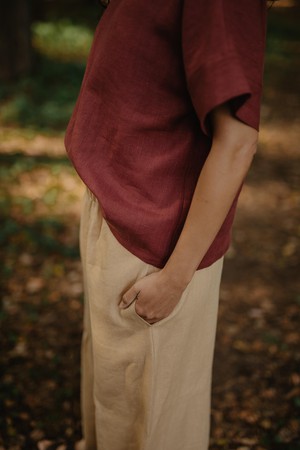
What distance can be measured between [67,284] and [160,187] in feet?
9.30

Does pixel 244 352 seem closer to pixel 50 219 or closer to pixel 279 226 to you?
pixel 279 226

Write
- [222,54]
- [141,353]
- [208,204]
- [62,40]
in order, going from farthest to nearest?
[62,40] < [141,353] < [208,204] < [222,54]

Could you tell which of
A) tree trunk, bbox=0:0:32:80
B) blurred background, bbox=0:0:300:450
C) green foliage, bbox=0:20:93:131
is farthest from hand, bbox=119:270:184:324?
tree trunk, bbox=0:0:32:80

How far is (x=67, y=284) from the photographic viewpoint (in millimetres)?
3941

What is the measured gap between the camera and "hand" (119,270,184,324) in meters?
1.29

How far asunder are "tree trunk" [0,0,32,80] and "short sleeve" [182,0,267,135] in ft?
25.1

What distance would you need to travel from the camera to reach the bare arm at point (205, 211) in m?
1.08

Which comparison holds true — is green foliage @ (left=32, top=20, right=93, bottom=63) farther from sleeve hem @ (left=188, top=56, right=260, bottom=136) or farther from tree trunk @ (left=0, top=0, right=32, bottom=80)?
sleeve hem @ (left=188, top=56, right=260, bottom=136)

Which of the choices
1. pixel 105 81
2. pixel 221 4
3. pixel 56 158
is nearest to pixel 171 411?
pixel 105 81

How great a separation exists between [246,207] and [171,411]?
156 inches

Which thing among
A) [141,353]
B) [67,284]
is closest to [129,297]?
[141,353]

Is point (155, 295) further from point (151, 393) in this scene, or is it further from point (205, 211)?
point (151, 393)

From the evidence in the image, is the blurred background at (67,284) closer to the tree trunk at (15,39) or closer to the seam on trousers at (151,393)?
the tree trunk at (15,39)

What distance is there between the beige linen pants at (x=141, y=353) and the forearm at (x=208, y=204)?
152mm
